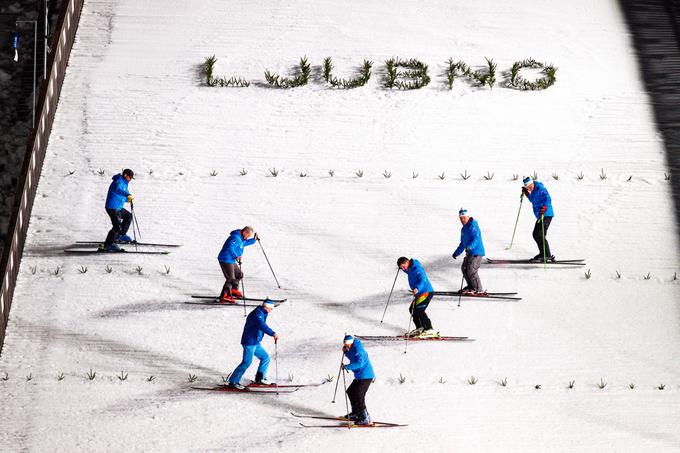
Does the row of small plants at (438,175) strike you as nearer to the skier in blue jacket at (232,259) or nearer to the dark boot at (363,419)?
the skier in blue jacket at (232,259)

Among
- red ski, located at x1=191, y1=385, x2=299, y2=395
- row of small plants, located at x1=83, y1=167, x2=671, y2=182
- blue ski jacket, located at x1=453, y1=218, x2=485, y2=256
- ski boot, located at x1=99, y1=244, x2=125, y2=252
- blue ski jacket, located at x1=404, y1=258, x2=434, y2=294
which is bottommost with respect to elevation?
red ski, located at x1=191, y1=385, x2=299, y2=395

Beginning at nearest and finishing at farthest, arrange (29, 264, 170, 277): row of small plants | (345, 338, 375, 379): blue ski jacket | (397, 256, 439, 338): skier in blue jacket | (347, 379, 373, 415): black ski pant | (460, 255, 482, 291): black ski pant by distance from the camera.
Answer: (345, 338, 375, 379): blue ski jacket → (347, 379, 373, 415): black ski pant → (397, 256, 439, 338): skier in blue jacket → (460, 255, 482, 291): black ski pant → (29, 264, 170, 277): row of small plants

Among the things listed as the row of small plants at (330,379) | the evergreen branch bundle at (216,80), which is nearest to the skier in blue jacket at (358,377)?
the row of small plants at (330,379)

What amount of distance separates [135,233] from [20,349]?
11.1 ft

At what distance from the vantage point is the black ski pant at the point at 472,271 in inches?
856

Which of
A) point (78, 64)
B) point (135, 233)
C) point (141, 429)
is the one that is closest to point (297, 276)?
point (135, 233)

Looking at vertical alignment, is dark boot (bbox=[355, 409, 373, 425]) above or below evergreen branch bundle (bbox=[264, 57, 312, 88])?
below

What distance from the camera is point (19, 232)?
22594 mm

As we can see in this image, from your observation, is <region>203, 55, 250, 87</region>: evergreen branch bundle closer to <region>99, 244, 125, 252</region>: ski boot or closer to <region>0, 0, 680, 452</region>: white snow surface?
<region>0, 0, 680, 452</region>: white snow surface

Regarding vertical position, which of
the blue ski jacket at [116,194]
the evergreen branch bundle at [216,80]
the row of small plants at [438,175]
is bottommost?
the blue ski jacket at [116,194]

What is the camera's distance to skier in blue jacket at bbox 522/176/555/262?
2255cm

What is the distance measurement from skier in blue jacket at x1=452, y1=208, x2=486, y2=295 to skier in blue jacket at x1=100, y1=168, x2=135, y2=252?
5.57 meters

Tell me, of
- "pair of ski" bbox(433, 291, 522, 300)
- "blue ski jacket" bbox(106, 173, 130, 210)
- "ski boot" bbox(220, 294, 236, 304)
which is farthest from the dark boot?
"blue ski jacket" bbox(106, 173, 130, 210)

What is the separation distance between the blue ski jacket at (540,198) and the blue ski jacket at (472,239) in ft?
4.90
